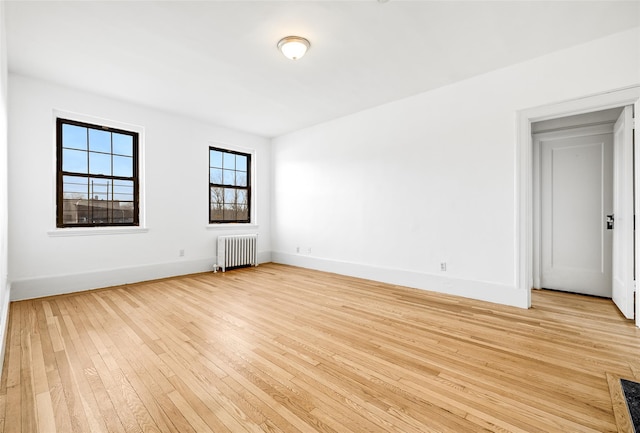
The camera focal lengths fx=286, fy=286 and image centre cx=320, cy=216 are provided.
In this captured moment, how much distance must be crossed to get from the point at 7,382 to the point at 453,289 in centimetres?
430

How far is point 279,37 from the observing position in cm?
284

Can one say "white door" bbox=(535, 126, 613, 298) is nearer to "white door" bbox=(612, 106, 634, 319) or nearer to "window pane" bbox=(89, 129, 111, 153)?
"white door" bbox=(612, 106, 634, 319)

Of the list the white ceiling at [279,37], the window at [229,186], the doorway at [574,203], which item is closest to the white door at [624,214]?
the doorway at [574,203]

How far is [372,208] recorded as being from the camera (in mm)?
4773

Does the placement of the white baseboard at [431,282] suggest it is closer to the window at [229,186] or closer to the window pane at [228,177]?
the window at [229,186]

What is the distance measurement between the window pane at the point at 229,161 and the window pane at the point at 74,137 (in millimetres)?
2261

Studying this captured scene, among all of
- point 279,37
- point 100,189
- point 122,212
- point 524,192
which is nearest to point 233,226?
point 122,212

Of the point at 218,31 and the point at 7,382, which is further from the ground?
the point at 218,31

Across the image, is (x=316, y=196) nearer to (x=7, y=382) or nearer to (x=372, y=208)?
(x=372, y=208)

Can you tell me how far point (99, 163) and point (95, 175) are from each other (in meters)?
0.20

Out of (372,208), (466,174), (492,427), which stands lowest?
(492,427)

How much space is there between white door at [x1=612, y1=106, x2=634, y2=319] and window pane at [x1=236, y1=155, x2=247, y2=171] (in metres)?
5.87

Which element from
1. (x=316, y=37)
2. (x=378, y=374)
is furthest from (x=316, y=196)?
(x=378, y=374)

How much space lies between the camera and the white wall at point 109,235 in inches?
143
